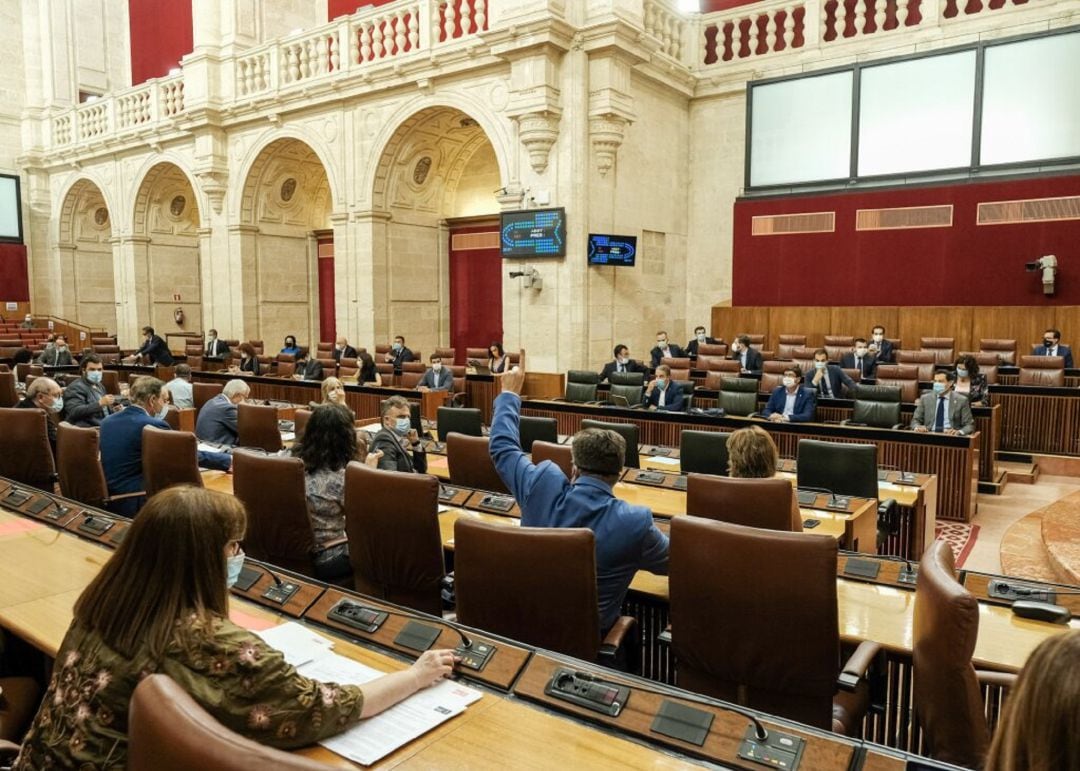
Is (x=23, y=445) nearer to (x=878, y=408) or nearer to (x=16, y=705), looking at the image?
→ (x=16, y=705)

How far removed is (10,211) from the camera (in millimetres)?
18234

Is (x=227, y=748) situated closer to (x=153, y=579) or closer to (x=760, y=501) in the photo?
(x=153, y=579)

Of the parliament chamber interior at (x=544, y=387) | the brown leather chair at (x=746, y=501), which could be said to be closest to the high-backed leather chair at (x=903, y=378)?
the parliament chamber interior at (x=544, y=387)

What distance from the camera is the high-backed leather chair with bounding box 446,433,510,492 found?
14.5ft

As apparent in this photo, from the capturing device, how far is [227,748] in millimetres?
1052

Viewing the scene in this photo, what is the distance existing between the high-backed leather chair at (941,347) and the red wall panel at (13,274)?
19.3m

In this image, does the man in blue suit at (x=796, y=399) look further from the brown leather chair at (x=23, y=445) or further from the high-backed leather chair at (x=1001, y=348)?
the brown leather chair at (x=23, y=445)

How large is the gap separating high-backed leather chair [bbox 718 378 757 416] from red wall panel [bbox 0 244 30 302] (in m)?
17.9

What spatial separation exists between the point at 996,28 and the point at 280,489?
11.0 m

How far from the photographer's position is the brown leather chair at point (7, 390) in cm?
866

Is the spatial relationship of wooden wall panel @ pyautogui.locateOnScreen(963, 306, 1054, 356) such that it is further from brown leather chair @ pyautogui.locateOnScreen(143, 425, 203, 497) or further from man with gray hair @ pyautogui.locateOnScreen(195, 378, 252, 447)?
brown leather chair @ pyautogui.locateOnScreen(143, 425, 203, 497)

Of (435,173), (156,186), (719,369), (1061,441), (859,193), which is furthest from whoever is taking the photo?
(156,186)

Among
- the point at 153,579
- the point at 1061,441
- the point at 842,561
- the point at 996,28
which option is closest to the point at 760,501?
the point at 842,561

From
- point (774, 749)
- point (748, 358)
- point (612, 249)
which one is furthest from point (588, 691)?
point (612, 249)
